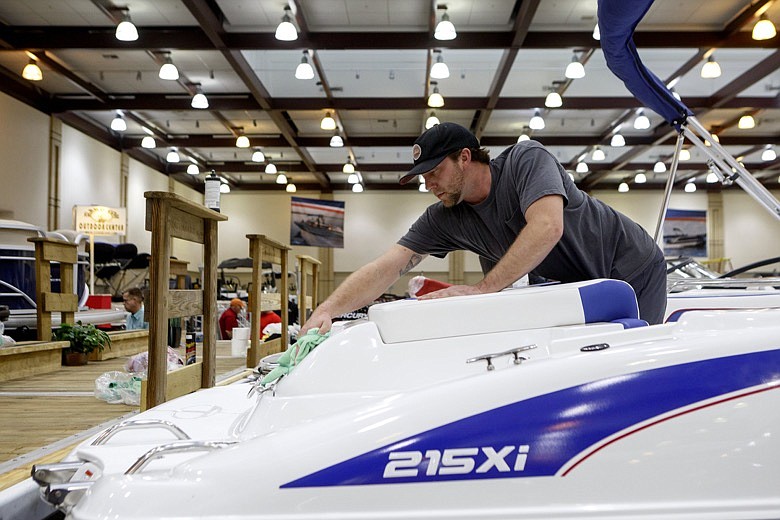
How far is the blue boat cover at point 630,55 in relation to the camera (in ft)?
6.23

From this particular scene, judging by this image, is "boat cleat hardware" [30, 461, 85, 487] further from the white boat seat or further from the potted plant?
the potted plant

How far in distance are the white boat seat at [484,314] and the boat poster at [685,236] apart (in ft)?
56.3

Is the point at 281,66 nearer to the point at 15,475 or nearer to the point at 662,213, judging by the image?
the point at 662,213

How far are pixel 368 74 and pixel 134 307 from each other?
19.0ft

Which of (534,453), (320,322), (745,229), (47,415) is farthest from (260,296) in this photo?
(745,229)

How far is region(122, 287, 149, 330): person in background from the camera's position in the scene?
7.44 meters

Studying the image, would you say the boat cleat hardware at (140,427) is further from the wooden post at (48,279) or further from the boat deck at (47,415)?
the wooden post at (48,279)

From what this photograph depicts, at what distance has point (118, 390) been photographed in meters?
3.83

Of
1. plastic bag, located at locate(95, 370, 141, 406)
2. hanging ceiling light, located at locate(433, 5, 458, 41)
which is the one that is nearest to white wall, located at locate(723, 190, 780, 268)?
hanging ceiling light, located at locate(433, 5, 458, 41)

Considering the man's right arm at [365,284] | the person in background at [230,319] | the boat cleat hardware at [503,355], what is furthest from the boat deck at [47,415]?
the person in background at [230,319]

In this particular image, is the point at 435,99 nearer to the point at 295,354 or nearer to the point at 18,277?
the point at 18,277

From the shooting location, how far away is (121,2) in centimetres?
834

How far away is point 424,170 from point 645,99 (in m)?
1.29

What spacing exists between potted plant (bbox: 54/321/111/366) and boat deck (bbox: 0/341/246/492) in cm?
38
